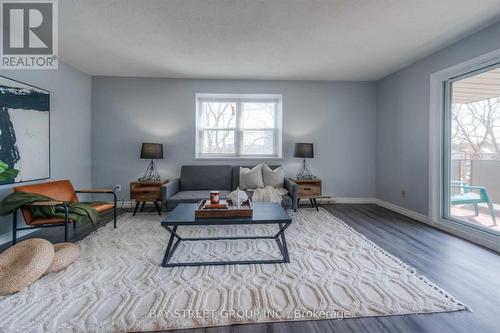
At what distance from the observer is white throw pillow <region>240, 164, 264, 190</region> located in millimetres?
4064

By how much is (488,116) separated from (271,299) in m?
3.44

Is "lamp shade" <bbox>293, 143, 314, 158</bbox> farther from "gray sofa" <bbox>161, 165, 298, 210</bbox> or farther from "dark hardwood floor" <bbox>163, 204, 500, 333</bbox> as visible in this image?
"dark hardwood floor" <bbox>163, 204, 500, 333</bbox>

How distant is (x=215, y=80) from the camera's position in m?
4.50

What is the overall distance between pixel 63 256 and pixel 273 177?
303 cm

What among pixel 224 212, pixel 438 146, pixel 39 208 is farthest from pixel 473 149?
pixel 39 208

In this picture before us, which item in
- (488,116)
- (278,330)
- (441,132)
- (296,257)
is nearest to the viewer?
(278,330)

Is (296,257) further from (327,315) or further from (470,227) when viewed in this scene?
(470,227)

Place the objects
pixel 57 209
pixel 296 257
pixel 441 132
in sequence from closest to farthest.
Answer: pixel 296 257
pixel 57 209
pixel 441 132

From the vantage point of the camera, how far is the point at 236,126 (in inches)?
187

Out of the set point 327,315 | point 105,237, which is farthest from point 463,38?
point 105,237

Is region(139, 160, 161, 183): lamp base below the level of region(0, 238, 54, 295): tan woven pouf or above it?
above

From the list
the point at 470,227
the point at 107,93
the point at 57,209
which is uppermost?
the point at 107,93

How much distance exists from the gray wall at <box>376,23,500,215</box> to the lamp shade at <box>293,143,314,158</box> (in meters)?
1.52

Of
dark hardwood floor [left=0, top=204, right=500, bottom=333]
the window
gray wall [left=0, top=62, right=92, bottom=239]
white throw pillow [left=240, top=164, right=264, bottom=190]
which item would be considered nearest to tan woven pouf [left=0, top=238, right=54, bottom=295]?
dark hardwood floor [left=0, top=204, right=500, bottom=333]
